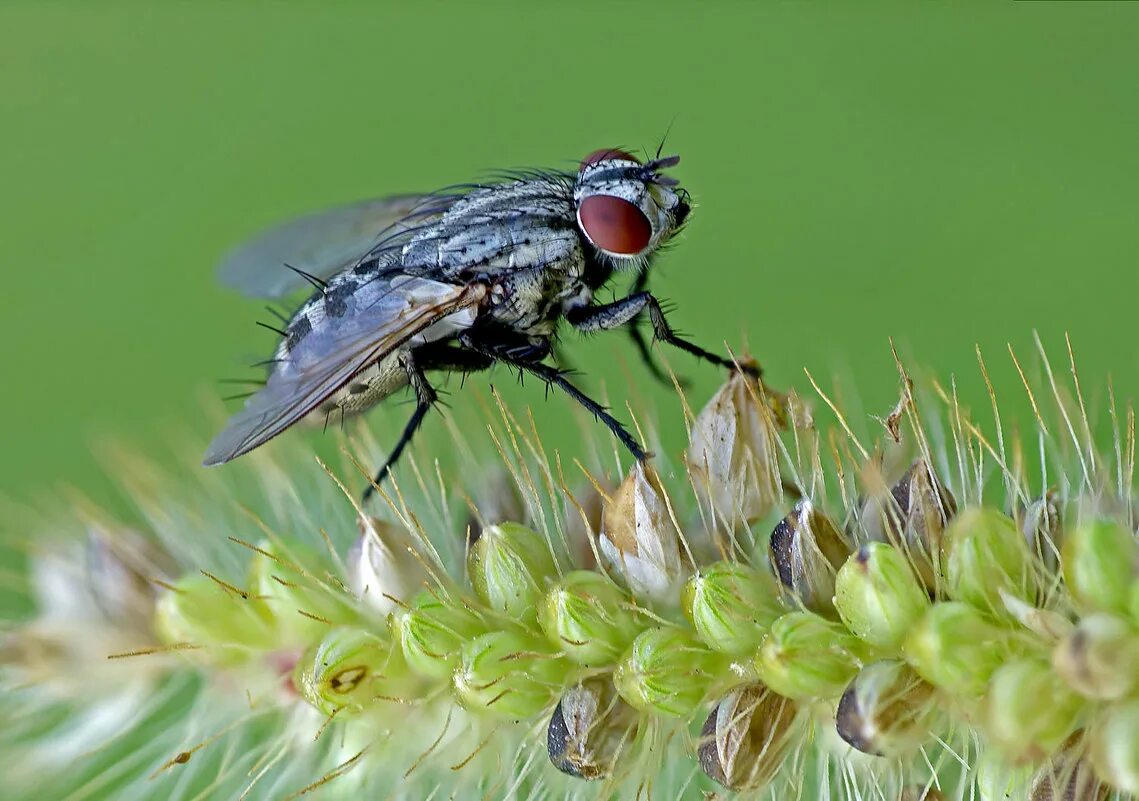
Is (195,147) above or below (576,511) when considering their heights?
above

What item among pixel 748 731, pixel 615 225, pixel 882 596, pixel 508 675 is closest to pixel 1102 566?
pixel 882 596

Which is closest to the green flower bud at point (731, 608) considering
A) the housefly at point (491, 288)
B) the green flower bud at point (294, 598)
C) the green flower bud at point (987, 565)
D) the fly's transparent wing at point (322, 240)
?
the green flower bud at point (987, 565)

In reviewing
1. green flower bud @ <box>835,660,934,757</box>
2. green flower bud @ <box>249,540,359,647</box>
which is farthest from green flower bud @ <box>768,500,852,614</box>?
green flower bud @ <box>249,540,359,647</box>

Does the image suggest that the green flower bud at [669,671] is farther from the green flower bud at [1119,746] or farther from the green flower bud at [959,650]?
the green flower bud at [1119,746]

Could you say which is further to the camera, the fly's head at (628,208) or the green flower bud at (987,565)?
the fly's head at (628,208)

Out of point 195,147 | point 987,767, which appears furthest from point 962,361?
point 195,147

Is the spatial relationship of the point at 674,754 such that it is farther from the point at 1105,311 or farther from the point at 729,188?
the point at 729,188

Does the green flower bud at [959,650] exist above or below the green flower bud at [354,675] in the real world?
below
